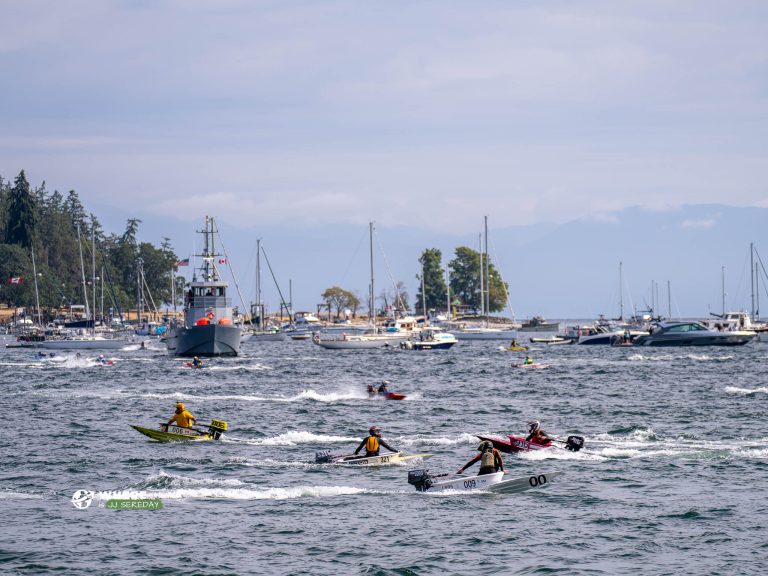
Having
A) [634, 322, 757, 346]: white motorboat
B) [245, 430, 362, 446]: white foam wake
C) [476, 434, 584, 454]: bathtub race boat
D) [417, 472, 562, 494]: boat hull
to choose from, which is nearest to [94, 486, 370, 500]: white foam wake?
[417, 472, 562, 494]: boat hull

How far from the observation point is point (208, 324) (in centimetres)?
11594

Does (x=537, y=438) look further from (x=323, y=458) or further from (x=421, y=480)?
(x=421, y=480)

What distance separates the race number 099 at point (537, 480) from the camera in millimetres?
37156

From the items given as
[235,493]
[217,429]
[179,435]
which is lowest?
[235,493]

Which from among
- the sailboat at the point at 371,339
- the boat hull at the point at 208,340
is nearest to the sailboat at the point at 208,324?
the boat hull at the point at 208,340

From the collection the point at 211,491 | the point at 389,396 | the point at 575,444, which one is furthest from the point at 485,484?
the point at 389,396

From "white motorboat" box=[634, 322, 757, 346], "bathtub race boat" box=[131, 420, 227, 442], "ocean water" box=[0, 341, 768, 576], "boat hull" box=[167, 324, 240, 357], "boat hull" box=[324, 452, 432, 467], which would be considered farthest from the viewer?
"white motorboat" box=[634, 322, 757, 346]

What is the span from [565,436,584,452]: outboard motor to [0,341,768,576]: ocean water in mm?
349

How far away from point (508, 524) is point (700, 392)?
46.8 meters

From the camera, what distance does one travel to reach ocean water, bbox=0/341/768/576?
94.7ft

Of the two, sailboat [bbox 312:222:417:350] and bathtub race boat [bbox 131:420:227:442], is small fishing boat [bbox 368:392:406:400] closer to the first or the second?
bathtub race boat [bbox 131:420:227:442]

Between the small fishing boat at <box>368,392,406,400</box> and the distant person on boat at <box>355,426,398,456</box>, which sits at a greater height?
the distant person on boat at <box>355,426,398,456</box>

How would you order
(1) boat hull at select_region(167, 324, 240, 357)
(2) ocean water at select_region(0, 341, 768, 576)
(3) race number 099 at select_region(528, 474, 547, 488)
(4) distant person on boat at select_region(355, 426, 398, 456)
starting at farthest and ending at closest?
(1) boat hull at select_region(167, 324, 240, 357) → (4) distant person on boat at select_region(355, 426, 398, 456) → (3) race number 099 at select_region(528, 474, 547, 488) → (2) ocean water at select_region(0, 341, 768, 576)

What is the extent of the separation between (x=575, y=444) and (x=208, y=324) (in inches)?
3013
